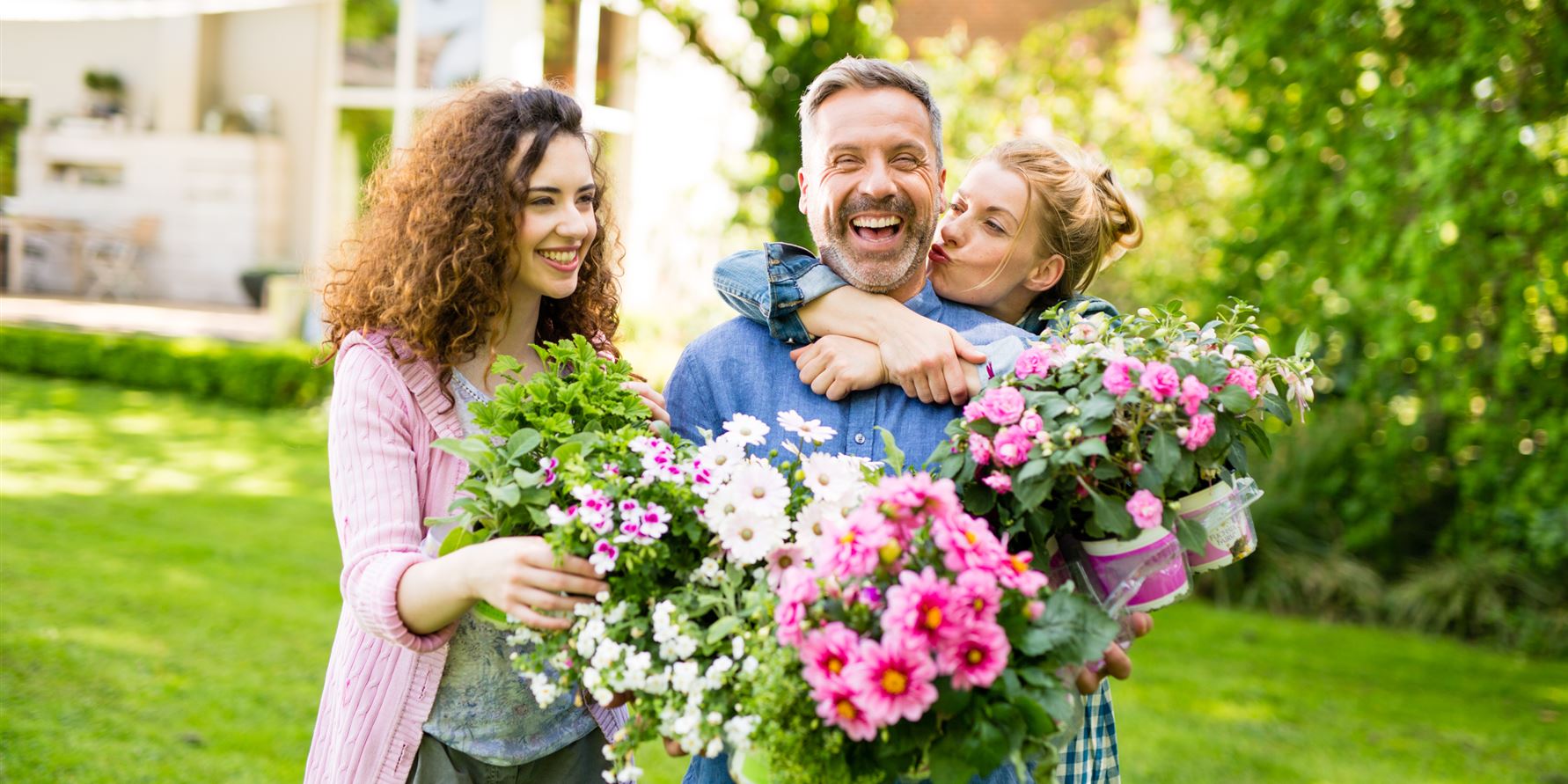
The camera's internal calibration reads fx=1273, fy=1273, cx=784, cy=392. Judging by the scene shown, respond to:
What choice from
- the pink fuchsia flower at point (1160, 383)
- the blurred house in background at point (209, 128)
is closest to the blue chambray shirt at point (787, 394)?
the pink fuchsia flower at point (1160, 383)

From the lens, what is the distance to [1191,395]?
1.89 meters

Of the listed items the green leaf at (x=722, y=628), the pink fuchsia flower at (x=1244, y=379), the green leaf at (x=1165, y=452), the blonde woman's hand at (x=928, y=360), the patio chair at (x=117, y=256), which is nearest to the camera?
the green leaf at (x=722, y=628)

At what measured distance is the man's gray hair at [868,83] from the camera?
2467 millimetres

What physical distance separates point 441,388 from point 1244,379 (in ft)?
4.56

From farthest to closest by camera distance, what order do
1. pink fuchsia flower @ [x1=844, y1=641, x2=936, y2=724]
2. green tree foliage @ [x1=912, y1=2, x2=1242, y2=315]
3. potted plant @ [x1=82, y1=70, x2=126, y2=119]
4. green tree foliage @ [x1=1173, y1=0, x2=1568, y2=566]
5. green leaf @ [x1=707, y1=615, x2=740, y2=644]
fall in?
potted plant @ [x1=82, y1=70, x2=126, y2=119] < green tree foliage @ [x1=912, y1=2, x2=1242, y2=315] < green tree foliage @ [x1=1173, y1=0, x2=1568, y2=566] < green leaf @ [x1=707, y1=615, x2=740, y2=644] < pink fuchsia flower @ [x1=844, y1=641, x2=936, y2=724]

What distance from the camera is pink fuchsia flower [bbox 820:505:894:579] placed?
167 cm

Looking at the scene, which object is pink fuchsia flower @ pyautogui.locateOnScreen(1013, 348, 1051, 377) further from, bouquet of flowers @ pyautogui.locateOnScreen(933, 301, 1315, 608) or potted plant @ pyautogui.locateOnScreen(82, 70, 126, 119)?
potted plant @ pyautogui.locateOnScreen(82, 70, 126, 119)

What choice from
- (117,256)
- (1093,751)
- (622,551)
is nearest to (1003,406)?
(622,551)

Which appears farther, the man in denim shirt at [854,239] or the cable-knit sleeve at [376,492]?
the man in denim shirt at [854,239]

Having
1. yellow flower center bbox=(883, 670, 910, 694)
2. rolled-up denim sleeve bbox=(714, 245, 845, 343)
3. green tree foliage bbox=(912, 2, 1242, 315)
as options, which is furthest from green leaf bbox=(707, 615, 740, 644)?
green tree foliage bbox=(912, 2, 1242, 315)

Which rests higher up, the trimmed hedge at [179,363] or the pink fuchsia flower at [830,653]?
the pink fuchsia flower at [830,653]

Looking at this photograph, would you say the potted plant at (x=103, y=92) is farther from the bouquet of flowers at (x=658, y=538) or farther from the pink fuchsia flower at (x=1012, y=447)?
the pink fuchsia flower at (x=1012, y=447)

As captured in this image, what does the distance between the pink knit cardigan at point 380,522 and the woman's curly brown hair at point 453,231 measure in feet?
0.26

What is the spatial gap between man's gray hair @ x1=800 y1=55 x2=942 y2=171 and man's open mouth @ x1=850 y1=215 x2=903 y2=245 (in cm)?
16
